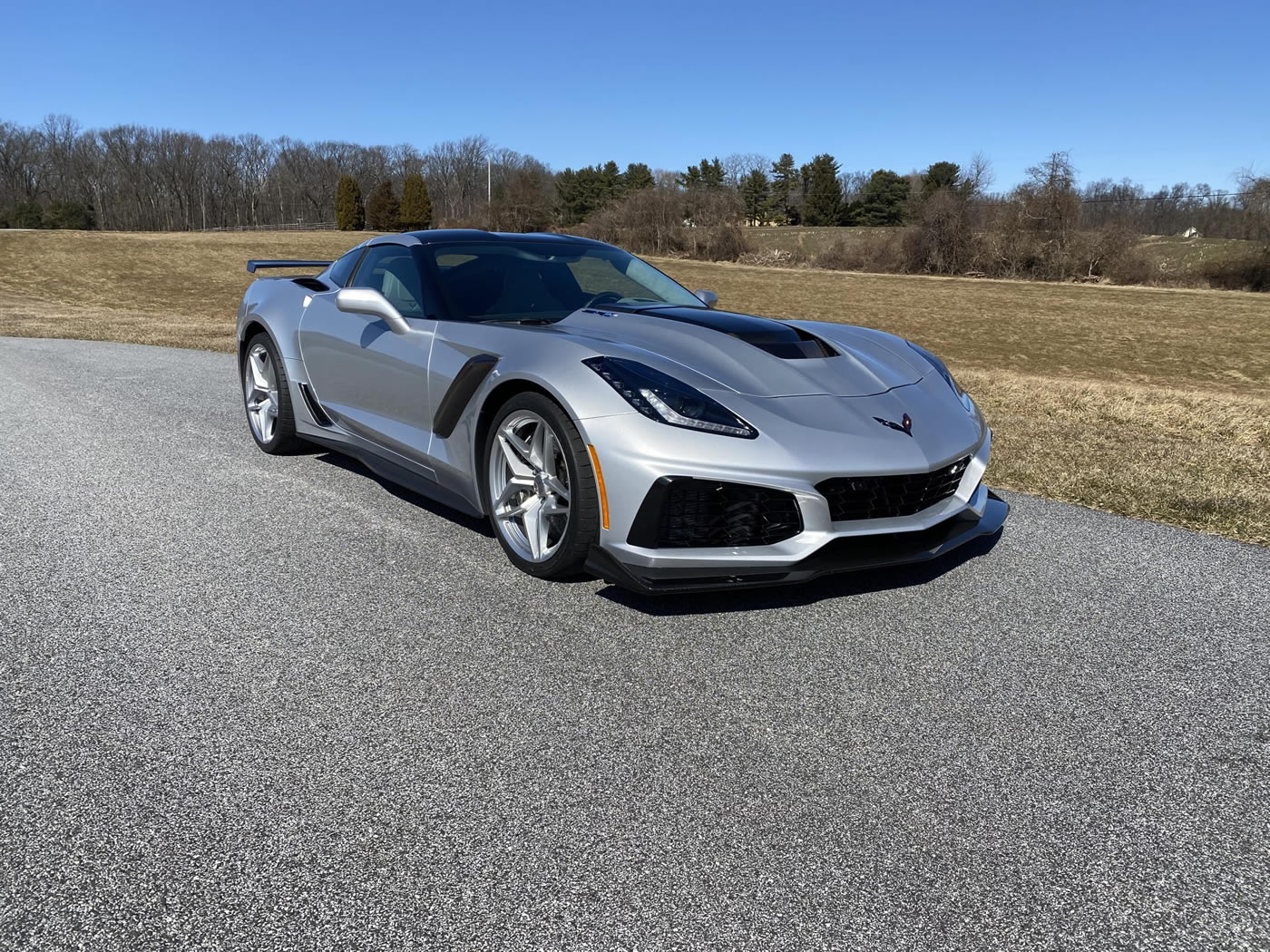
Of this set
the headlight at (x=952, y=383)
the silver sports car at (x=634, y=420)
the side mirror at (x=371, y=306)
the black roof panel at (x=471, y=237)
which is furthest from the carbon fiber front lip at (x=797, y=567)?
the black roof panel at (x=471, y=237)

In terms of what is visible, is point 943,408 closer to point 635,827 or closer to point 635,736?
point 635,736

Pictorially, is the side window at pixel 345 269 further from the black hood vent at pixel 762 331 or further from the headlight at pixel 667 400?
the headlight at pixel 667 400

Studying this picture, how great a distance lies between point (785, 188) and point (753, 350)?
10994 centimetres

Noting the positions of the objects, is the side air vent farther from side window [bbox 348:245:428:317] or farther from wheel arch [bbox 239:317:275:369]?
side window [bbox 348:245:428:317]

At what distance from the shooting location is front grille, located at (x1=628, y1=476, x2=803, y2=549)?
10.3 feet

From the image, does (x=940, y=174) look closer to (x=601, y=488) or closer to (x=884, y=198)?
(x=884, y=198)

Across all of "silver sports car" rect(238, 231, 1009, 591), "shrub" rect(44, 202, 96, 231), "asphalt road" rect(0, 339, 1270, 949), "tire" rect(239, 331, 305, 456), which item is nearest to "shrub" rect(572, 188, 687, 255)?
"shrub" rect(44, 202, 96, 231)

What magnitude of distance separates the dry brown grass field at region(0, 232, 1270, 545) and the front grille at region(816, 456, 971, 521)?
2233 mm

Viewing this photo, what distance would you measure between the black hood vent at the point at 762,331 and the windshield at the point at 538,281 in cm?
36

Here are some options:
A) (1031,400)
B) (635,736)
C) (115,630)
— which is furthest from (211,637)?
(1031,400)

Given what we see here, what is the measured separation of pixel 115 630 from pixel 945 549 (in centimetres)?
290

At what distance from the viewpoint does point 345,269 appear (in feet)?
17.9

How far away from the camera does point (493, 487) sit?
3801 millimetres

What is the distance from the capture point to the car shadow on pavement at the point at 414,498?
4432 millimetres
